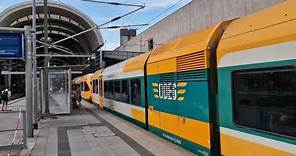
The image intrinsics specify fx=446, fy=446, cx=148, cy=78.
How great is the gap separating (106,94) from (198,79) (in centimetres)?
1737

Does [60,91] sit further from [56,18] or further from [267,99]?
[56,18]

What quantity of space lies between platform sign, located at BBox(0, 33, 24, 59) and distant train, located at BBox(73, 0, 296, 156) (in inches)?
155

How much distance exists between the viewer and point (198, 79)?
859 centimetres

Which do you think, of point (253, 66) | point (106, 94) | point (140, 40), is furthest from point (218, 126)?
point (140, 40)

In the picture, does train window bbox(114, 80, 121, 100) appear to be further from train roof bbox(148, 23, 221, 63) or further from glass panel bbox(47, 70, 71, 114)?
train roof bbox(148, 23, 221, 63)

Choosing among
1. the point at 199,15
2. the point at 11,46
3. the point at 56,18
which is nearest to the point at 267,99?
the point at 11,46

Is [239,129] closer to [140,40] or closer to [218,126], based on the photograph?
[218,126]

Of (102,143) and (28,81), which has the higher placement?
(28,81)

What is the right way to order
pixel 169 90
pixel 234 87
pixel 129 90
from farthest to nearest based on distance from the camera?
1. pixel 129 90
2. pixel 169 90
3. pixel 234 87

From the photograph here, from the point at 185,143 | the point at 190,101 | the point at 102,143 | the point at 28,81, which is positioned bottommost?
the point at 102,143

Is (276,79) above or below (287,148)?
above

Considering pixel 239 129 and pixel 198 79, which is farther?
pixel 198 79

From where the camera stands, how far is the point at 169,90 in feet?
35.7

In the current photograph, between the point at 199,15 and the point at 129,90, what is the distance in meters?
10.5
